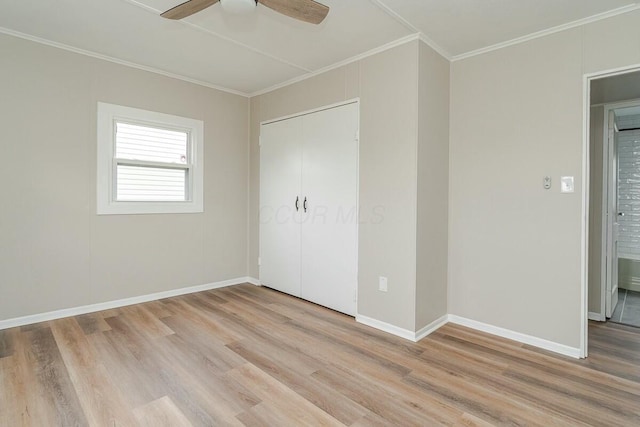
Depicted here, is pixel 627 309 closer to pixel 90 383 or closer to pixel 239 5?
pixel 239 5

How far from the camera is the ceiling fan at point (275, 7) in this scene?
1857 mm

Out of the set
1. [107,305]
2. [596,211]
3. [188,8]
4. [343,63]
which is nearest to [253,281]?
[107,305]

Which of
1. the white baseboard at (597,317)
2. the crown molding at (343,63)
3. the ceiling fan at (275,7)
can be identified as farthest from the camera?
the white baseboard at (597,317)

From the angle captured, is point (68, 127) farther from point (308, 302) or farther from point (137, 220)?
point (308, 302)

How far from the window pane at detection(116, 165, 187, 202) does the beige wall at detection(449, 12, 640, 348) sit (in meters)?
2.95

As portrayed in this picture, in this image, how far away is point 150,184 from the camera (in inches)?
147

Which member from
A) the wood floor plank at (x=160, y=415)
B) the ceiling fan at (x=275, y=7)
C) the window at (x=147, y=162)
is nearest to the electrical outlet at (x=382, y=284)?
the wood floor plank at (x=160, y=415)

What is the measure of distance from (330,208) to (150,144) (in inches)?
81.2

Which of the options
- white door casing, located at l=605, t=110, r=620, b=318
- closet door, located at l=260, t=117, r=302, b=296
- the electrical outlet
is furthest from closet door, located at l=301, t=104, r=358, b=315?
white door casing, located at l=605, t=110, r=620, b=318

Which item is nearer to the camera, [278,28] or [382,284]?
[278,28]

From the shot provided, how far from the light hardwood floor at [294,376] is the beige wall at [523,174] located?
0.32 m

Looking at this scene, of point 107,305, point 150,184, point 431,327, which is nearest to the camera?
point 431,327

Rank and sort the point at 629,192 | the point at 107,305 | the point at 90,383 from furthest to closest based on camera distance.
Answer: the point at 629,192 → the point at 107,305 → the point at 90,383

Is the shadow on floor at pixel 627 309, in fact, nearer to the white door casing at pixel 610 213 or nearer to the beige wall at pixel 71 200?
the white door casing at pixel 610 213
